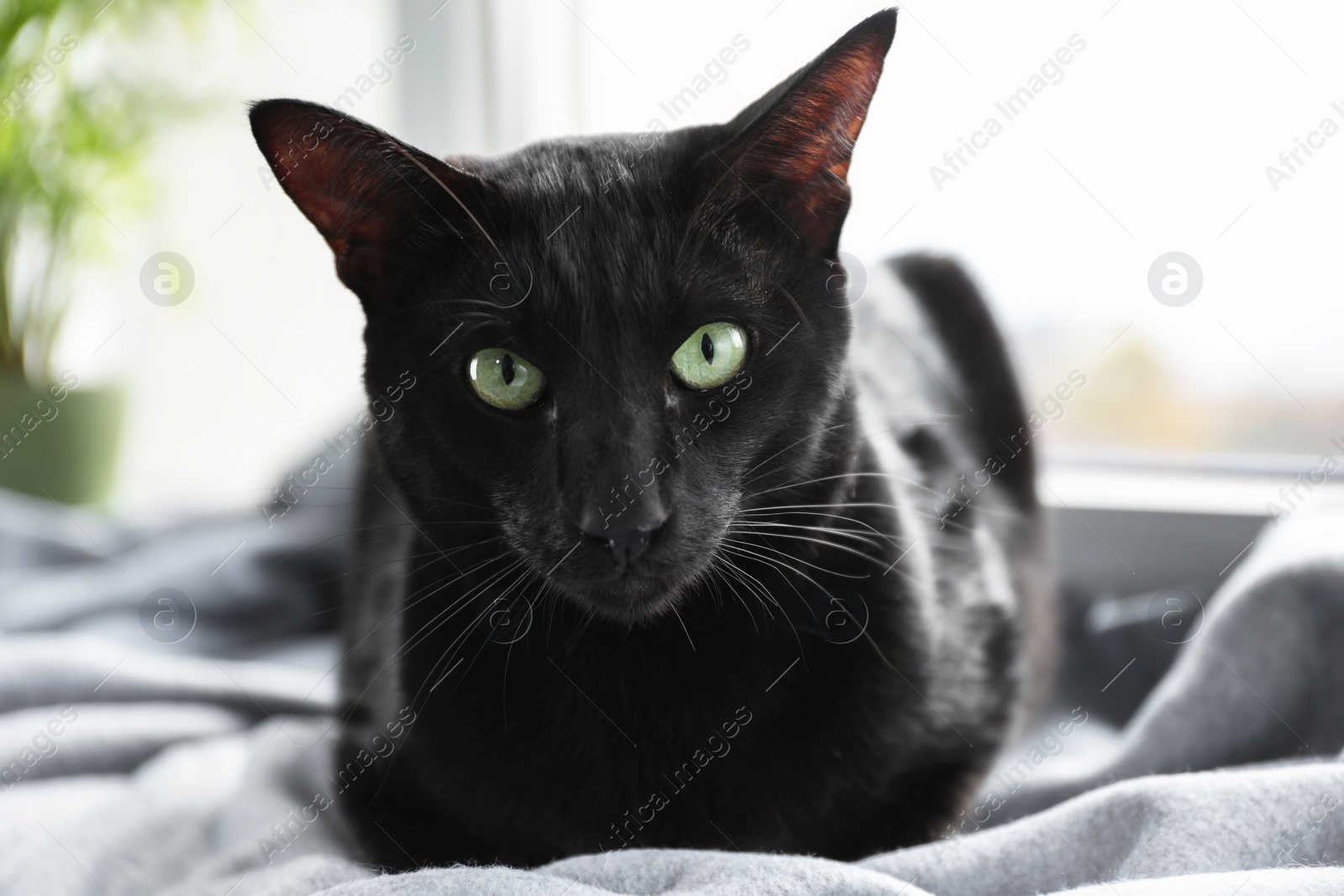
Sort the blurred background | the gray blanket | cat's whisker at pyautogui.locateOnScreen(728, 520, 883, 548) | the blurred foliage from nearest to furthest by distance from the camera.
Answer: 1. the gray blanket
2. cat's whisker at pyautogui.locateOnScreen(728, 520, 883, 548)
3. the blurred background
4. the blurred foliage

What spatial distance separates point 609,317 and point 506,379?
0.08 meters

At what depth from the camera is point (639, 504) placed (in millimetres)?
572

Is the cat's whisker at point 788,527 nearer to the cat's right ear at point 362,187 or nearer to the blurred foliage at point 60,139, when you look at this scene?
the cat's right ear at point 362,187

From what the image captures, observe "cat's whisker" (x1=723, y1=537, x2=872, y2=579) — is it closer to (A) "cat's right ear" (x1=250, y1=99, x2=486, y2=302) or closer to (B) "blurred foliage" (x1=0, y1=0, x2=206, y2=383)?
(A) "cat's right ear" (x1=250, y1=99, x2=486, y2=302)

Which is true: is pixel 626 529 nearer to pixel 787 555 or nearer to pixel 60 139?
pixel 787 555

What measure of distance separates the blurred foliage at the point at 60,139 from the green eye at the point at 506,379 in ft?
5.21

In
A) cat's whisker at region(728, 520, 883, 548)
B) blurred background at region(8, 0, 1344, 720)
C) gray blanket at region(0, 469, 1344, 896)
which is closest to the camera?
gray blanket at region(0, 469, 1344, 896)

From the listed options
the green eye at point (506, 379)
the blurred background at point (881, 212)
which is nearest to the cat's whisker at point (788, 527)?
the green eye at point (506, 379)

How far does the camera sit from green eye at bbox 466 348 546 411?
0.64m

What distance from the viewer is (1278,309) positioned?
3.73 ft

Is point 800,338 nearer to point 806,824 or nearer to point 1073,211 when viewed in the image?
point 806,824

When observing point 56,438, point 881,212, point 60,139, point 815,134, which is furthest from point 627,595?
point 60,139

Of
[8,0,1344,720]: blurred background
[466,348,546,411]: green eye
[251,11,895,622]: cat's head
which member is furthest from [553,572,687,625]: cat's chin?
[8,0,1344,720]: blurred background

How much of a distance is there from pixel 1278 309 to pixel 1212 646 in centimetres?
53
